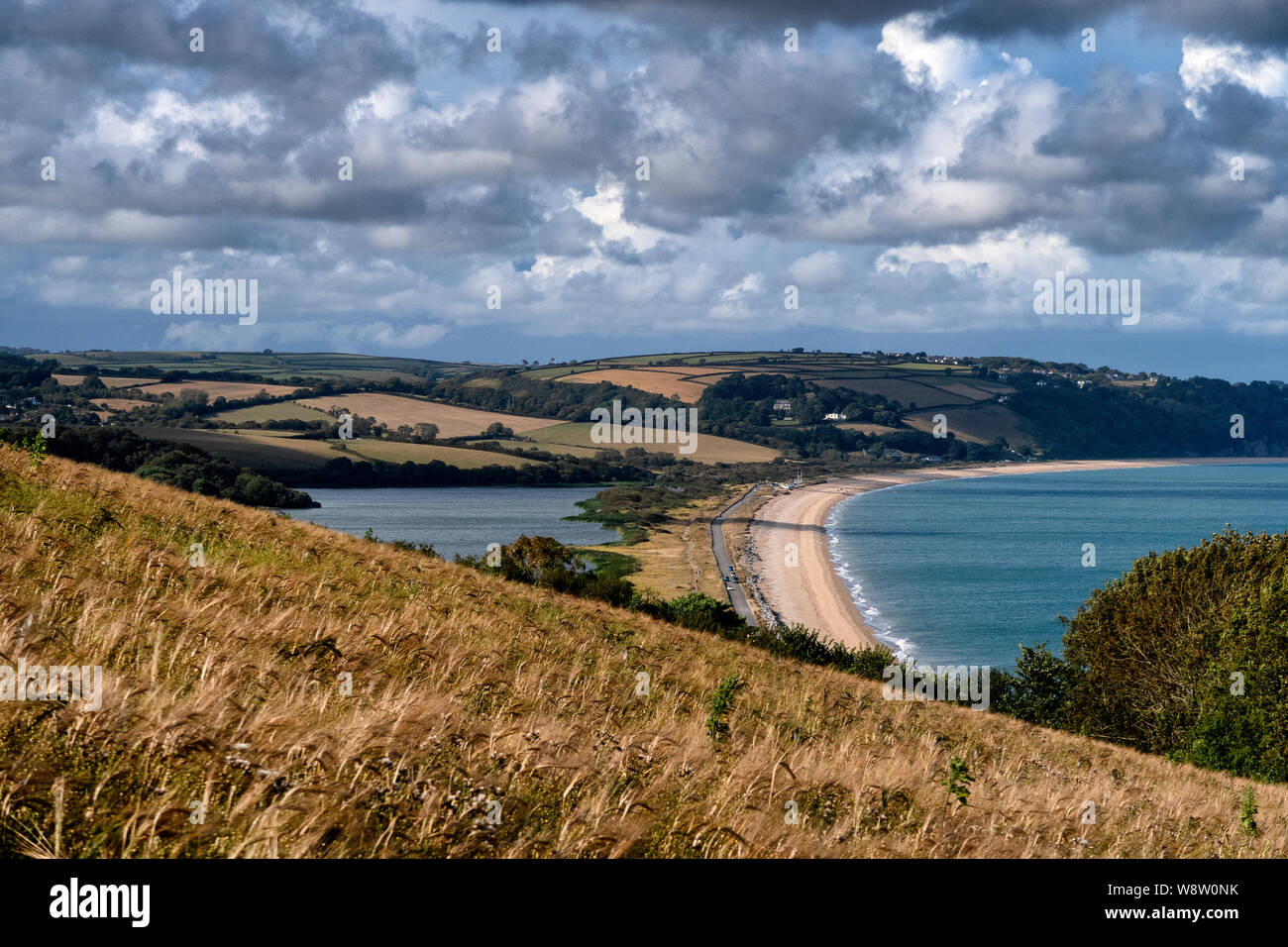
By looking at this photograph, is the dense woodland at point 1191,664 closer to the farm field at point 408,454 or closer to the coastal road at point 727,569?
the coastal road at point 727,569

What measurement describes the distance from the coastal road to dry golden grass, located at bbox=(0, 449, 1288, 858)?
39735 millimetres

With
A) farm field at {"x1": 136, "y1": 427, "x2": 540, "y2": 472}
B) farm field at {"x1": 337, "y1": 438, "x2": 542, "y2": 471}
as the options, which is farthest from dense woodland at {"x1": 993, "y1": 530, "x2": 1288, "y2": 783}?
farm field at {"x1": 337, "y1": 438, "x2": 542, "y2": 471}

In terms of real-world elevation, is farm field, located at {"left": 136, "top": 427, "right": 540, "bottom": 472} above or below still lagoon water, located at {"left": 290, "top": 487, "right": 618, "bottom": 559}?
above

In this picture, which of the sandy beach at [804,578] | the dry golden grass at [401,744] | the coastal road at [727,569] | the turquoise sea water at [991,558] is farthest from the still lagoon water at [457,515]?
the dry golden grass at [401,744]

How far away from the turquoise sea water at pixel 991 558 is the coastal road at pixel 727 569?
10940mm

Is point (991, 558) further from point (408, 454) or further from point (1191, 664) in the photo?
point (408, 454)

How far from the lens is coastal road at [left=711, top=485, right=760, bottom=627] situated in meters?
76.7

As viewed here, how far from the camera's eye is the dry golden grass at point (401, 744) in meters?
4.54

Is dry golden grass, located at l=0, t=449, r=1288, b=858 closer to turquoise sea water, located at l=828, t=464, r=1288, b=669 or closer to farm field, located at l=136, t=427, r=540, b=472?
turquoise sea water, located at l=828, t=464, r=1288, b=669

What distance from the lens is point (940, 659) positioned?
68.2 metres

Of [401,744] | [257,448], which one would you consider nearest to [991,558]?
[257,448]
